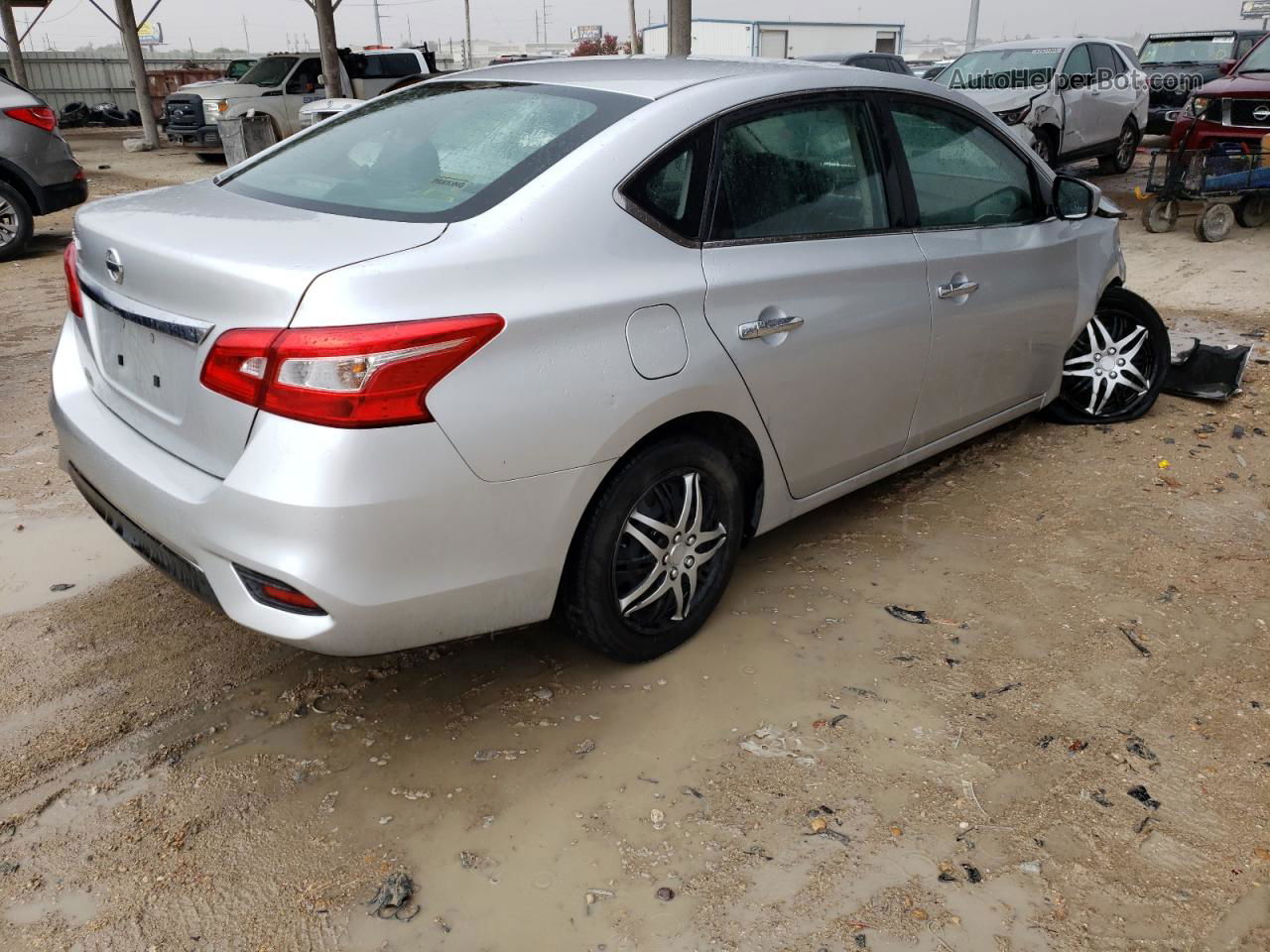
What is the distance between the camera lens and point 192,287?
2297 millimetres

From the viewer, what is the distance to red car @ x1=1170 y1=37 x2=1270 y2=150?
375 inches

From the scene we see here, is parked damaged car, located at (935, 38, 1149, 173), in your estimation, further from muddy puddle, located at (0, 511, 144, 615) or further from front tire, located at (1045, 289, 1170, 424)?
muddy puddle, located at (0, 511, 144, 615)

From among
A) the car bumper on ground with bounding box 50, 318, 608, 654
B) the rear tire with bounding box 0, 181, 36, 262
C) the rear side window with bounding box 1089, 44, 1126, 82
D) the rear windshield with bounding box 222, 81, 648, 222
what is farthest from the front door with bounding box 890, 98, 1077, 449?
the rear side window with bounding box 1089, 44, 1126, 82

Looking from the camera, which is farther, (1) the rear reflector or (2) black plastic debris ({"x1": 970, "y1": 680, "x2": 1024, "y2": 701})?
(2) black plastic debris ({"x1": 970, "y1": 680, "x2": 1024, "y2": 701})

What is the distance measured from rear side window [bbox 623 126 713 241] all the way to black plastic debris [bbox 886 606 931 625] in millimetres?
1400

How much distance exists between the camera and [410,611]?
2.32m

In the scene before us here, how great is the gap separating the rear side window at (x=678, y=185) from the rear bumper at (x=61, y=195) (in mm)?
8671

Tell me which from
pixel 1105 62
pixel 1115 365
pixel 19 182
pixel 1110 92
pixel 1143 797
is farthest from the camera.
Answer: pixel 1105 62

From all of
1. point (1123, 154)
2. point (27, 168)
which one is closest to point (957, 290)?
point (27, 168)

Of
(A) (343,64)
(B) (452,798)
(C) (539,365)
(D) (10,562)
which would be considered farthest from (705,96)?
(A) (343,64)

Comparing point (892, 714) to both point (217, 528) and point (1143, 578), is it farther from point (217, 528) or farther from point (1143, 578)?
point (217, 528)

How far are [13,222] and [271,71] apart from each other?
413 inches

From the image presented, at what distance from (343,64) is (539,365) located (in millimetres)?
18188

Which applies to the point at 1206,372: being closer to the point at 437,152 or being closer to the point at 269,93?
the point at 437,152
